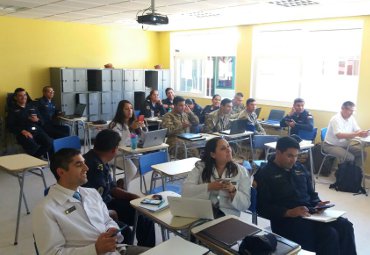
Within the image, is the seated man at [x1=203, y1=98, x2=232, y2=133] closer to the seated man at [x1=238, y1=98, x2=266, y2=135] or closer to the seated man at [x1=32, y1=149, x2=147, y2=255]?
the seated man at [x1=238, y1=98, x2=266, y2=135]

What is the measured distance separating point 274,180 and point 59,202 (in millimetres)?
1592

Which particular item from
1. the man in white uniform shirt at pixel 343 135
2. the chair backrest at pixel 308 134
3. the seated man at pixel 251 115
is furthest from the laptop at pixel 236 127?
the man in white uniform shirt at pixel 343 135

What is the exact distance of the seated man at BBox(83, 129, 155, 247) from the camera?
2.73 m

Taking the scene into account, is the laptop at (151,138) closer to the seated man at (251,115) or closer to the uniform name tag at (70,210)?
the seated man at (251,115)

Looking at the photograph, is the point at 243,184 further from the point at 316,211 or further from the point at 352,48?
the point at 352,48

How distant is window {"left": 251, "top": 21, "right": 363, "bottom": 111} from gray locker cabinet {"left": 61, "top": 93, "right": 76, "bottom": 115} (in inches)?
159

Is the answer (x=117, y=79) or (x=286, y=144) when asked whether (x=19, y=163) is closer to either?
(x=286, y=144)

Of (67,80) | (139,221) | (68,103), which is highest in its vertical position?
(67,80)

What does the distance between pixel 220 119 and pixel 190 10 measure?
1931 mm

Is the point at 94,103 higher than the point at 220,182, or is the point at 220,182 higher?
the point at 94,103

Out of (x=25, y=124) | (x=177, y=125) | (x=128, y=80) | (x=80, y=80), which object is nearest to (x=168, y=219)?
(x=177, y=125)

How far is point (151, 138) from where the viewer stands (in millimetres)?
4422

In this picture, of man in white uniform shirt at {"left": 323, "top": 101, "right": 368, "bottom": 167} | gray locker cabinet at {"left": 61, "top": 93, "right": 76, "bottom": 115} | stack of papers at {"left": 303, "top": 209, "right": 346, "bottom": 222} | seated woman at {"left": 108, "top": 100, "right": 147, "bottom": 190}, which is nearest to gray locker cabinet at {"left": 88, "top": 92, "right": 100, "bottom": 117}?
gray locker cabinet at {"left": 61, "top": 93, "right": 76, "bottom": 115}

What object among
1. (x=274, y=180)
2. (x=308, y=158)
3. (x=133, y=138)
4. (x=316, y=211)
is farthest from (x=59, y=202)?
(x=308, y=158)
